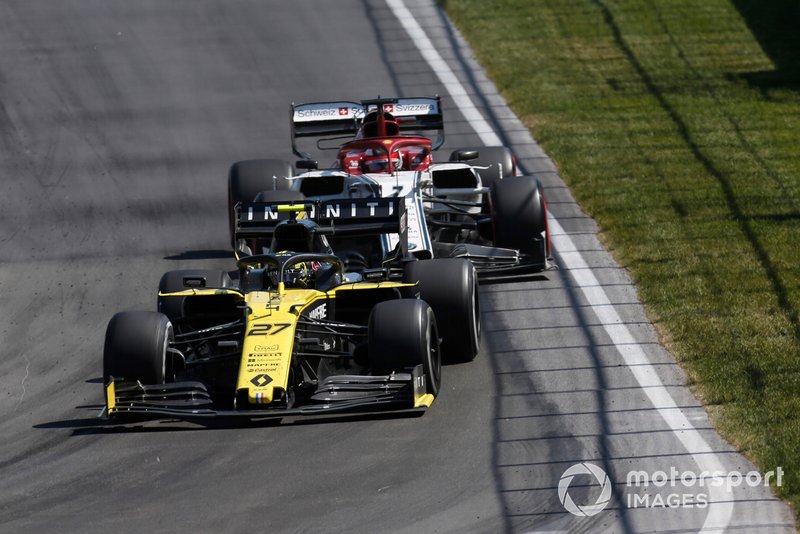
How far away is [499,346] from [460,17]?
46.8 ft

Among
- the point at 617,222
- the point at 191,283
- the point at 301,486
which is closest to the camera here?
the point at 301,486

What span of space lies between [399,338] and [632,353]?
2.68m

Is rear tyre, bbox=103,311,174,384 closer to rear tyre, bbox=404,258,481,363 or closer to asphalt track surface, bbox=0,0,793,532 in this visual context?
asphalt track surface, bbox=0,0,793,532

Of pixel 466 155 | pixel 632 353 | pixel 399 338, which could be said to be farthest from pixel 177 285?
pixel 466 155

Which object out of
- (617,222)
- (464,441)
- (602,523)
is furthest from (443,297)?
(617,222)

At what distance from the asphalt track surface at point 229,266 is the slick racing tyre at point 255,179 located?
0.76 m

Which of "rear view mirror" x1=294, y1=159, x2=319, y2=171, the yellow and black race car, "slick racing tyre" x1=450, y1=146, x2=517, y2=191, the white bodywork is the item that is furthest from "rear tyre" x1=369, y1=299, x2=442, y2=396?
"slick racing tyre" x1=450, y1=146, x2=517, y2=191

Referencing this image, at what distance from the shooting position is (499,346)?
1362 cm

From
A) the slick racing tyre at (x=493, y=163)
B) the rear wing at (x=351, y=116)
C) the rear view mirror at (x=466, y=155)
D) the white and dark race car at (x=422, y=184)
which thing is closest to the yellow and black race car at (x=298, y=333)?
the white and dark race car at (x=422, y=184)

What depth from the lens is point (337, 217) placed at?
45.8 ft

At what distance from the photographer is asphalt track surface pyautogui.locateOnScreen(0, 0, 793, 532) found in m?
10.0

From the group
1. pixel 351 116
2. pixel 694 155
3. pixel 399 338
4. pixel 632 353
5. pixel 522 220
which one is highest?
pixel 351 116

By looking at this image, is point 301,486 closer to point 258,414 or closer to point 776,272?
point 258,414

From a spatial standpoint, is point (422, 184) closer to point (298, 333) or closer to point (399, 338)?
point (298, 333)
